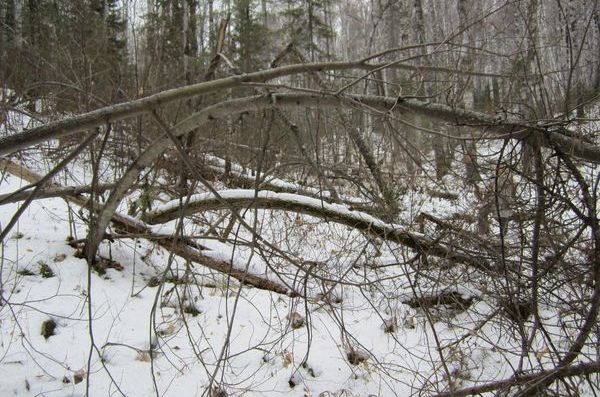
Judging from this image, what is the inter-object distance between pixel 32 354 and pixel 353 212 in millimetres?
2714

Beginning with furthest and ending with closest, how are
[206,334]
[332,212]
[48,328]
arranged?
[332,212]
[206,334]
[48,328]

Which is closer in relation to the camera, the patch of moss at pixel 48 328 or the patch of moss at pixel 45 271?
the patch of moss at pixel 48 328

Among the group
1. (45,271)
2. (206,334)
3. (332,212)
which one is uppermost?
(332,212)

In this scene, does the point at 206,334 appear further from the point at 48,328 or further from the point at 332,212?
the point at 332,212

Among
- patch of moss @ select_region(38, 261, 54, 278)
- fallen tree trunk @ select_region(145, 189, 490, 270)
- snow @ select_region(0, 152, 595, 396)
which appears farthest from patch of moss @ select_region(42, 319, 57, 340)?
fallen tree trunk @ select_region(145, 189, 490, 270)

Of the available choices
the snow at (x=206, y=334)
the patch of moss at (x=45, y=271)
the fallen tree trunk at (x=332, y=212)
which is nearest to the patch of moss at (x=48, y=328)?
the snow at (x=206, y=334)

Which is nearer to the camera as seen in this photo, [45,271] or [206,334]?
[206,334]

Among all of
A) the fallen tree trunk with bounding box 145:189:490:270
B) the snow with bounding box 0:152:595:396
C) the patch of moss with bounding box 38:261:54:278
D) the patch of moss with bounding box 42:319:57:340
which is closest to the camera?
the snow with bounding box 0:152:595:396

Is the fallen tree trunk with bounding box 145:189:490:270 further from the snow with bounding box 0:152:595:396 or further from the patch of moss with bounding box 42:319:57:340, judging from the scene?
the patch of moss with bounding box 42:319:57:340

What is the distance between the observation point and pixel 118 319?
335 centimetres

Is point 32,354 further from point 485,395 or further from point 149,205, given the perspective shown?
point 485,395

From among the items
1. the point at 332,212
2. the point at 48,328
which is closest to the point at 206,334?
the point at 48,328

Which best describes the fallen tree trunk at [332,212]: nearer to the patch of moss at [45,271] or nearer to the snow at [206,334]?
the snow at [206,334]

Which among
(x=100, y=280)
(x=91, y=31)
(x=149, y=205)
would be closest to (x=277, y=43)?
(x=91, y=31)
